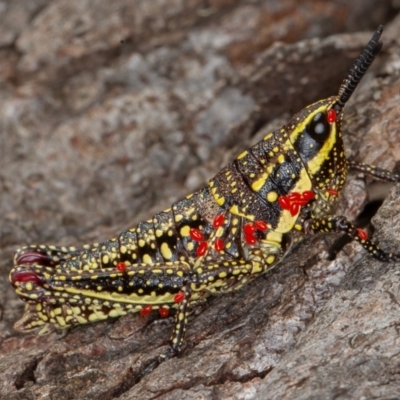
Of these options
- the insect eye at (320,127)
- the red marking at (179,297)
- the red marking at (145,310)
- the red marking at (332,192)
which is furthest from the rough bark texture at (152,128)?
the insect eye at (320,127)

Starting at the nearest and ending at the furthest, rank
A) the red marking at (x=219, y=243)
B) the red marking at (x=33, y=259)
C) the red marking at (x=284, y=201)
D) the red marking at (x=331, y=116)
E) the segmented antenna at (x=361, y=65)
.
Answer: the segmented antenna at (x=361, y=65)
the red marking at (x=331, y=116)
the red marking at (x=284, y=201)
the red marking at (x=219, y=243)
the red marking at (x=33, y=259)

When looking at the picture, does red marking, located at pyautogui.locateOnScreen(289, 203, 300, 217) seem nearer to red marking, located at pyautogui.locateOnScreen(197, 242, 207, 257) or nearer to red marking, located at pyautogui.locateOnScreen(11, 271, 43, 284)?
red marking, located at pyautogui.locateOnScreen(197, 242, 207, 257)

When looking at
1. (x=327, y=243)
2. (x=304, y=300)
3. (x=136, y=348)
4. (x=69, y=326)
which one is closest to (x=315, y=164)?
(x=327, y=243)

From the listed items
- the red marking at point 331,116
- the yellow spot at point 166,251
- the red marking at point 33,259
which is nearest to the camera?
the red marking at point 331,116

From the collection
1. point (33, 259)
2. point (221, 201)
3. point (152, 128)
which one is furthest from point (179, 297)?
point (152, 128)

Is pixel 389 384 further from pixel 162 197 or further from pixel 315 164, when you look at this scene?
pixel 162 197

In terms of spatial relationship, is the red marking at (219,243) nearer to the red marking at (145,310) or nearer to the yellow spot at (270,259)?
the yellow spot at (270,259)
